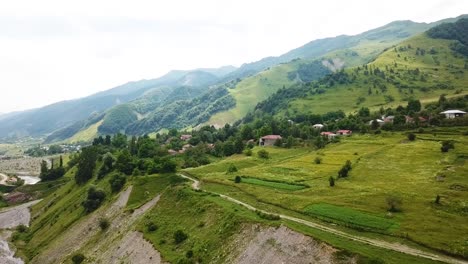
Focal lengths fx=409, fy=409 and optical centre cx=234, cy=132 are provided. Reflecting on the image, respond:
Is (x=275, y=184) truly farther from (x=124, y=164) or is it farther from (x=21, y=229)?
(x=21, y=229)

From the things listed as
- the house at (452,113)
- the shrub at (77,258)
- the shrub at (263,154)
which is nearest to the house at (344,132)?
the house at (452,113)

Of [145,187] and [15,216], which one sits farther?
[15,216]

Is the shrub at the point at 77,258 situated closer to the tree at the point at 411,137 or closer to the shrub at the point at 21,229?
the shrub at the point at 21,229

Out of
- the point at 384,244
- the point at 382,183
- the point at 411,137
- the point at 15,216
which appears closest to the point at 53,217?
the point at 15,216

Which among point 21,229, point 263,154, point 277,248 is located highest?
point 277,248

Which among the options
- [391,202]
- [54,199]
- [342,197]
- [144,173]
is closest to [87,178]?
[54,199]

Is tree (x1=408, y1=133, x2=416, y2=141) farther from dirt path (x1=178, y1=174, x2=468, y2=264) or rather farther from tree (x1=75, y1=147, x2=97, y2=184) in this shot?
tree (x1=75, y1=147, x2=97, y2=184)
